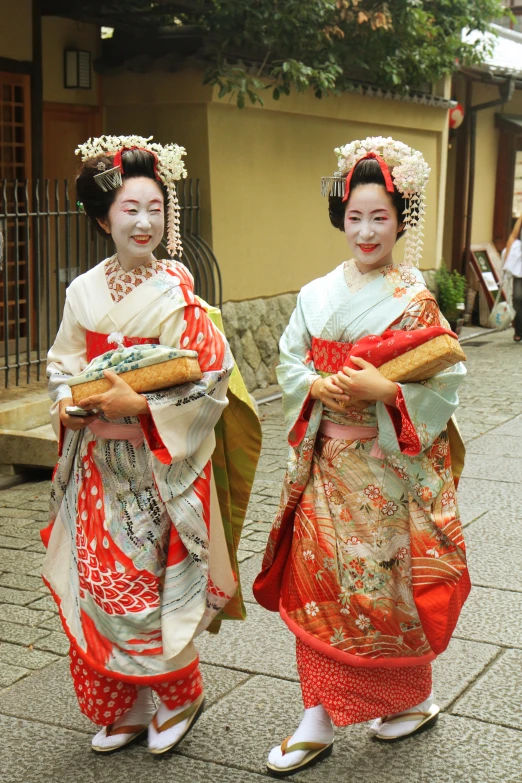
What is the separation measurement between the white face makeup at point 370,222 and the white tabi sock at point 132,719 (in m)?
1.61

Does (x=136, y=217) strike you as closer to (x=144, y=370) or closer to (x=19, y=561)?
(x=144, y=370)

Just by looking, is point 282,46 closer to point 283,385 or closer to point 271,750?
point 283,385

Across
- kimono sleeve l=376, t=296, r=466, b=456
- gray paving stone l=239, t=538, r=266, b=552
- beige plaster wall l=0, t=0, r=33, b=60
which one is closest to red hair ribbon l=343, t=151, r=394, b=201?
kimono sleeve l=376, t=296, r=466, b=456

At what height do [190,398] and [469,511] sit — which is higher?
[190,398]

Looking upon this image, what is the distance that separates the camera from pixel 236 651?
4.03m

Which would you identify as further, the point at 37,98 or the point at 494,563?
the point at 37,98

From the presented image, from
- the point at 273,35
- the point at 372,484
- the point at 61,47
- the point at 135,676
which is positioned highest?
the point at 273,35

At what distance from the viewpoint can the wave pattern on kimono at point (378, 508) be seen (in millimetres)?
3148

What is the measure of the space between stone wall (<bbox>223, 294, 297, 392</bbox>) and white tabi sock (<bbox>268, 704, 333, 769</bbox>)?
5.96 meters

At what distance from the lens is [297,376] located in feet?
10.8

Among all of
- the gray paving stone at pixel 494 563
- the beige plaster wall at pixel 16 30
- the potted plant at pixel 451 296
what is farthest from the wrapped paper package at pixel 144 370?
the potted plant at pixel 451 296

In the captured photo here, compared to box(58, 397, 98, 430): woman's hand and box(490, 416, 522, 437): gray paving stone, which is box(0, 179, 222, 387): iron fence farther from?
box(58, 397, 98, 430): woman's hand

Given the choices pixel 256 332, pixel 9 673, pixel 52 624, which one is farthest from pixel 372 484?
pixel 256 332

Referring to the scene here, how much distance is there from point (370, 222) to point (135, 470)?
3.48ft
